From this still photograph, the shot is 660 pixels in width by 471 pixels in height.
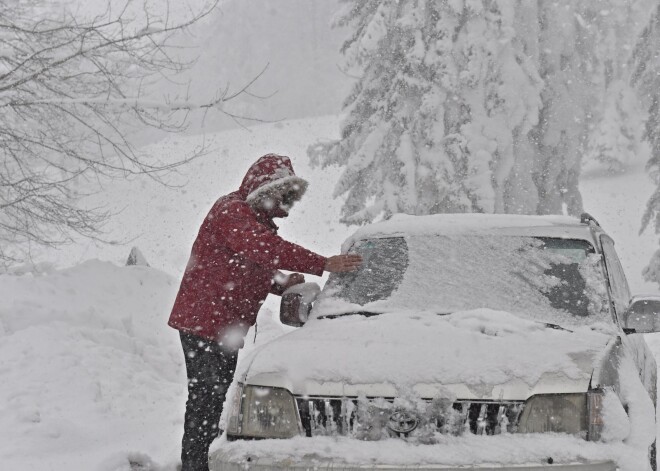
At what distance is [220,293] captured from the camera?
14.2 ft

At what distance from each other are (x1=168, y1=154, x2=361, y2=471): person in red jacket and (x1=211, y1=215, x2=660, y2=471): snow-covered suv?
0.55 meters

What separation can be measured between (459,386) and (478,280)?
44.9 inches

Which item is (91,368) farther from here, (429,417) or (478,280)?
(429,417)

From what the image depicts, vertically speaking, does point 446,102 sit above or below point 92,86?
above

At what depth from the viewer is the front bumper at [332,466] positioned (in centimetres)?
279

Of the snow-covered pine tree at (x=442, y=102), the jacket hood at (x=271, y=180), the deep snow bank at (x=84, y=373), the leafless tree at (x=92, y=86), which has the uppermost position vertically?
the snow-covered pine tree at (x=442, y=102)

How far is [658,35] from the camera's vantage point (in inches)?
730

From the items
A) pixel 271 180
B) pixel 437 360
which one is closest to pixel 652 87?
pixel 271 180

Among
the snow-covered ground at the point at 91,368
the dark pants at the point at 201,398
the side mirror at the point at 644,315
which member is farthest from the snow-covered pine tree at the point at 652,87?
the dark pants at the point at 201,398

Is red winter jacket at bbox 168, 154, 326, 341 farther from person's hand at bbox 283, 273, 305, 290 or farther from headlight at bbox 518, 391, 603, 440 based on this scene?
headlight at bbox 518, 391, 603, 440

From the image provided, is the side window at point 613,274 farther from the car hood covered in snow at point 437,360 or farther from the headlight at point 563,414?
the headlight at point 563,414

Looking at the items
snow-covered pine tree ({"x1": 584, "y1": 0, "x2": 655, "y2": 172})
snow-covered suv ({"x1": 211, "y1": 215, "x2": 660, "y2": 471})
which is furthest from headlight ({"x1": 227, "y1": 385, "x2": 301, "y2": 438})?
snow-covered pine tree ({"x1": 584, "y1": 0, "x2": 655, "y2": 172})

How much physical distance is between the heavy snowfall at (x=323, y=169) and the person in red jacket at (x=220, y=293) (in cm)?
78

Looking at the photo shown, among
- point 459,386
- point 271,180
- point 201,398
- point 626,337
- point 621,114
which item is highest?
point 621,114
